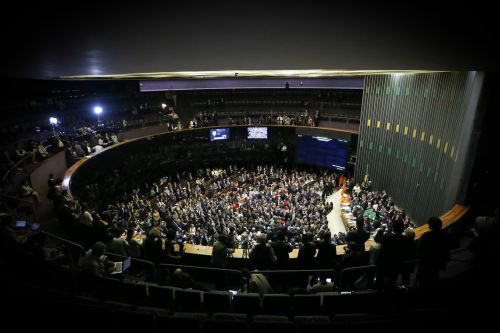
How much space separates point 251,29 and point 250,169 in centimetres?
1771

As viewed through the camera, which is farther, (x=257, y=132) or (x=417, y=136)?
(x=257, y=132)

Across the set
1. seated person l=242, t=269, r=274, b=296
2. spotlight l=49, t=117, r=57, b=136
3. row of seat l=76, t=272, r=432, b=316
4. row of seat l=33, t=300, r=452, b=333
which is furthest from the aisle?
spotlight l=49, t=117, r=57, b=136

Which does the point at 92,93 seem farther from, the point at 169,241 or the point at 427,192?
the point at 427,192

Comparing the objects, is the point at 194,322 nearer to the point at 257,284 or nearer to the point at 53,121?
the point at 257,284

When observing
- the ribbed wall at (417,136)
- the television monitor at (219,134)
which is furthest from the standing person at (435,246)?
the television monitor at (219,134)

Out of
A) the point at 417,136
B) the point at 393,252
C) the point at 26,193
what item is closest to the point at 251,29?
the point at 393,252

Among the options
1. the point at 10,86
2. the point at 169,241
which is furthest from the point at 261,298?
the point at 10,86

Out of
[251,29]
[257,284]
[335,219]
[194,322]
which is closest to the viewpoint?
[251,29]

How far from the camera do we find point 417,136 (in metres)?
11.2

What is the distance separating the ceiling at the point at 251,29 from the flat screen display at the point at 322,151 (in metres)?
14.3

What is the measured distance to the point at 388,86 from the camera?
13.2 metres

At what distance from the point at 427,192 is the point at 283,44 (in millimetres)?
10057

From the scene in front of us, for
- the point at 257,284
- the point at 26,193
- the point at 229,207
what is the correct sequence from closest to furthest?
the point at 257,284, the point at 26,193, the point at 229,207

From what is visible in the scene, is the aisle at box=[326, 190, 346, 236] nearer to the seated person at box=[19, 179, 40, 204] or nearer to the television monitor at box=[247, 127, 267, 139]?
the television monitor at box=[247, 127, 267, 139]
